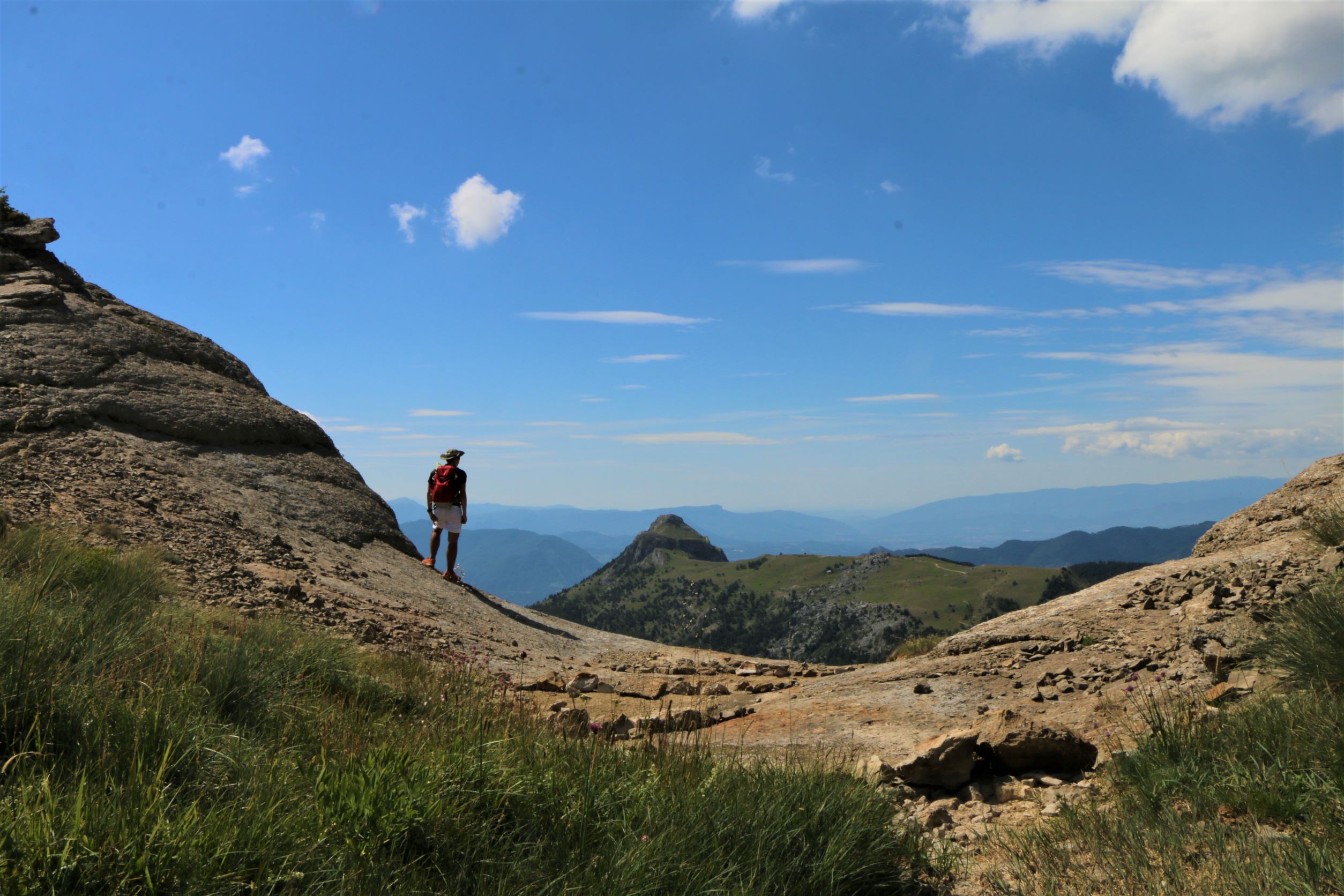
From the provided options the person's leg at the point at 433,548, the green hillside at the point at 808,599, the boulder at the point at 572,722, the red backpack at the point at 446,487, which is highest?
the red backpack at the point at 446,487

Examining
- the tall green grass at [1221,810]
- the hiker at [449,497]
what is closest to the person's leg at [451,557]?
the hiker at [449,497]

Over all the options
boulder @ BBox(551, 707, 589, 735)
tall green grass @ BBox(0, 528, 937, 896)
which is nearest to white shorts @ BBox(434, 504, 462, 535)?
boulder @ BBox(551, 707, 589, 735)

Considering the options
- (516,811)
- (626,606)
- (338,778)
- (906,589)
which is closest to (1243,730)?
(516,811)

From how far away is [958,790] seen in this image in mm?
5832

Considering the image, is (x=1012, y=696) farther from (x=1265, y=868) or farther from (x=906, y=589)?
(x=906, y=589)

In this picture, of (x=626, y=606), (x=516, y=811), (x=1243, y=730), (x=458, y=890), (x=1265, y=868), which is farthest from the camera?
(x=626, y=606)

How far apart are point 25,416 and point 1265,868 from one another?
16512 mm

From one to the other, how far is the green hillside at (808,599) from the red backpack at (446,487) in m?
86.9

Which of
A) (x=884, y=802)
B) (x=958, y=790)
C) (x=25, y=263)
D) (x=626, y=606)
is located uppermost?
(x=25, y=263)

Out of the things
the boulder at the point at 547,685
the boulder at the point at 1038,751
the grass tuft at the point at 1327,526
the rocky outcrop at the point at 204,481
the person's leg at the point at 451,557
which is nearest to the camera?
the boulder at the point at 1038,751

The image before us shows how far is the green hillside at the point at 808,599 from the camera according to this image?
11744 centimetres

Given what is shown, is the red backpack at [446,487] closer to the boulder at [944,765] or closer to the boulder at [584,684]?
the boulder at [584,684]

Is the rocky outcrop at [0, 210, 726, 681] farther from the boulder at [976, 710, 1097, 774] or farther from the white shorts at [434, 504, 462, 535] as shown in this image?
the boulder at [976, 710, 1097, 774]

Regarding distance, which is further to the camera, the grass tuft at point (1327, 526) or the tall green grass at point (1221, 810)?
the grass tuft at point (1327, 526)
